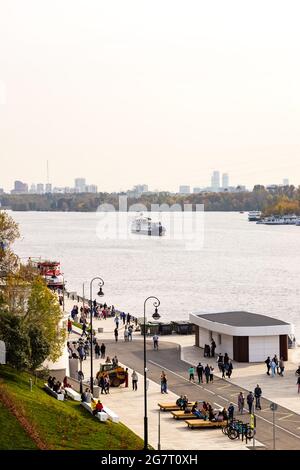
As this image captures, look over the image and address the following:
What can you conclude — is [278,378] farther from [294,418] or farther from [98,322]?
[98,322]

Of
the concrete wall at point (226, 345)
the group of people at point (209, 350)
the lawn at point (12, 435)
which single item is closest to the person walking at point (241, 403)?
the lawn at point (12, 435)

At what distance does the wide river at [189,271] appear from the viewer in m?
80.8

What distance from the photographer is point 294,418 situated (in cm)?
3166

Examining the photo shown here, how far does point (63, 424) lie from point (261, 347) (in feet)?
56.4

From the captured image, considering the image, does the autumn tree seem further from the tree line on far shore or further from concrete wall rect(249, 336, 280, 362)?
concrete wall rect(249, 336, 280, 362)

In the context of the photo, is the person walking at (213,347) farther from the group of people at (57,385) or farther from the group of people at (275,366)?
the group of people at (57,385)

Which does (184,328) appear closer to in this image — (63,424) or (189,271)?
(63,424)

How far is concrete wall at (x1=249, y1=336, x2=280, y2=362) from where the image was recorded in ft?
139

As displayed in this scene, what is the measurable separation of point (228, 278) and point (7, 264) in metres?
62.4

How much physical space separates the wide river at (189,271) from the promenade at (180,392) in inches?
622

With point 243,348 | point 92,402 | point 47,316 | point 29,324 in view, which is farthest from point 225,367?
point 92,402

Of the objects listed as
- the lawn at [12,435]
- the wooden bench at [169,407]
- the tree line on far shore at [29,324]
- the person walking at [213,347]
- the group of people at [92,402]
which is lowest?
the wooden bench at [169,407]

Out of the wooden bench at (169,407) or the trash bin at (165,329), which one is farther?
the trash bin at (165,329)

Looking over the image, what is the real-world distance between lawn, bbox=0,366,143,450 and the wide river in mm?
31318
